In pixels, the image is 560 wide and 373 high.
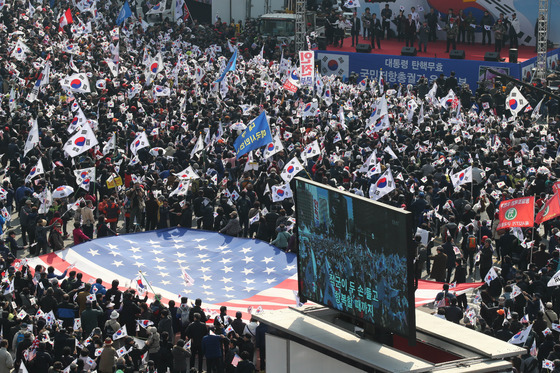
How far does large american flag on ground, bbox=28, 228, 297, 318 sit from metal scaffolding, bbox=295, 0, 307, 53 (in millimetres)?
22115

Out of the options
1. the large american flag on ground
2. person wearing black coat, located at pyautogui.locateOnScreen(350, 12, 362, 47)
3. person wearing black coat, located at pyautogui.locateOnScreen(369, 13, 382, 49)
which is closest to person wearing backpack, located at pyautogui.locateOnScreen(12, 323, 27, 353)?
the large american flag on ground

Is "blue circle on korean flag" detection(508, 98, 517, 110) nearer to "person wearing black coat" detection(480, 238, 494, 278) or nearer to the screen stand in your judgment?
"person wearing black coat" detection(480, 238, 494, 278)

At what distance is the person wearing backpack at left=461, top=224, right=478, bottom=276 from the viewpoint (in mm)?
21938

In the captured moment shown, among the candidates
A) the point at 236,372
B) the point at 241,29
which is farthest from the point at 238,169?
the point at 241,29

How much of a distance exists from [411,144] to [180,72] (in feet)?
39.2

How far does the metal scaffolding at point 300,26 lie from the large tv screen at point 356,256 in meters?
32.3

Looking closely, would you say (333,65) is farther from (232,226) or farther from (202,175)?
(232,226)

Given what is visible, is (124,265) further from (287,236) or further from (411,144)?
(411,144)

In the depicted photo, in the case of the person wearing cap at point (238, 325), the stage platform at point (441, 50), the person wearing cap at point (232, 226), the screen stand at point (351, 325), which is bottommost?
the person wearing cap at point (238, 325)

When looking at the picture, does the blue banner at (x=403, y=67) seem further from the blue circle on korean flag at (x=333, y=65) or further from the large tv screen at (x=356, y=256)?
the large tv screen at (x=356, y=256)

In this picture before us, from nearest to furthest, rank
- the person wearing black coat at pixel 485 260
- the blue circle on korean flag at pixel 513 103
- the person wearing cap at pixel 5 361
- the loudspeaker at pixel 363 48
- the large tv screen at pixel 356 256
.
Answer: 1. the large tv screen at pixel 356 256
2. the person wearing cap at pixel 5 361
3. the person wearing black coat at pixel 485 260
4. the blue circle on korean flag at pixel 513 103
5. the loudspeaker at pixel 363 48

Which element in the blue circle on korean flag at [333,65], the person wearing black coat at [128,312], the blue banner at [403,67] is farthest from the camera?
the blue circle on korean flag at [333,65]

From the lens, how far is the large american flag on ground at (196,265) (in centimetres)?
1948

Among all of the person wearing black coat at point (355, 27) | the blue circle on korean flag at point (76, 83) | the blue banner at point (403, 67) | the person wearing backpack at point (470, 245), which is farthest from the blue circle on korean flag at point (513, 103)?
the person wearing black coat at point (355, 27)
